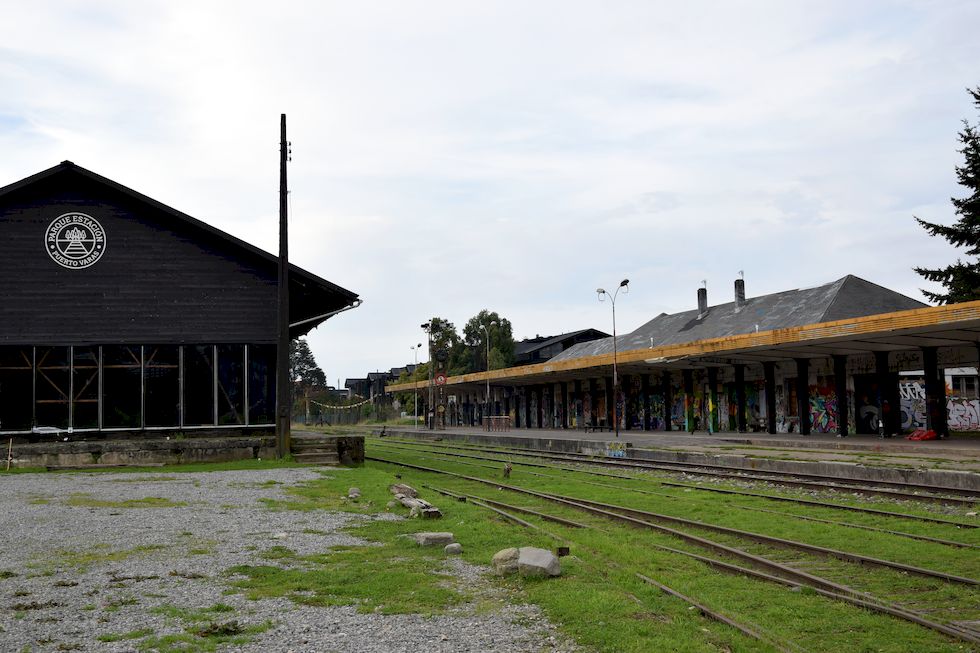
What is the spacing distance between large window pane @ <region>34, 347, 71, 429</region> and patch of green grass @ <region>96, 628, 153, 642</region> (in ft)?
73.0

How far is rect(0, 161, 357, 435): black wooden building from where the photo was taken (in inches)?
1064

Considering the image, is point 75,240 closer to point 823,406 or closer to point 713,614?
point 713,614

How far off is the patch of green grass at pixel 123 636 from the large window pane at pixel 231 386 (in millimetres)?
21492

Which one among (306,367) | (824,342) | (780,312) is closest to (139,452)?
(824,342)

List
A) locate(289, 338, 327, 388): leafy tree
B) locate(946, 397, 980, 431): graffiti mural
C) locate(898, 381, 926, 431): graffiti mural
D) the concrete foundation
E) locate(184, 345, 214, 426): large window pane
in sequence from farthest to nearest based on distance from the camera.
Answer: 1. locate(289, 338, 327, 388): leafy tree
2. locate(946, 397, 980, 431): graffiti mural
3. locate(898, 381, 926, 431): graffiti mural
4. locate(184, 345, 214, 426): large window pane
5. the concrete foundation

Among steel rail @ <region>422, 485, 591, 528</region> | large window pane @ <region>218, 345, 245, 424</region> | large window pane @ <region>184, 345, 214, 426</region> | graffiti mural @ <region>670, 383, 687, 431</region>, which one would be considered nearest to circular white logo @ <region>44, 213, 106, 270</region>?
large window pane @ <region>184, 345, 214, 426</region>

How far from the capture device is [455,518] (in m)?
13.7

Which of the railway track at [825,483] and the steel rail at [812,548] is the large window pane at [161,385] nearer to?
the railway track at [825,483]

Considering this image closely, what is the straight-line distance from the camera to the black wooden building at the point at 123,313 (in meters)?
27.0

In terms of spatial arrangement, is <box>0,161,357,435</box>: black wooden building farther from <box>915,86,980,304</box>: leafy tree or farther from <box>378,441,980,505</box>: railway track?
<box>915,86,980,304</box>: leafy tree

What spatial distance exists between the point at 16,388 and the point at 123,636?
23.2 m

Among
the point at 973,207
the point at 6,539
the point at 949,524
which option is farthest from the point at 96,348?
the point at 973,207

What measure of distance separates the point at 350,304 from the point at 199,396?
6302 millimetres

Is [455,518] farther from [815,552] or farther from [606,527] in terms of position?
[815,552]
